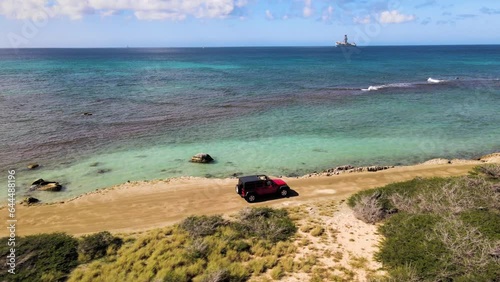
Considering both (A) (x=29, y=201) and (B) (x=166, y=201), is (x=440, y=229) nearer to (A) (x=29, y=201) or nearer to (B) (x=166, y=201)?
(B) (x=166, y=201)

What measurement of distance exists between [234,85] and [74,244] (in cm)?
7161

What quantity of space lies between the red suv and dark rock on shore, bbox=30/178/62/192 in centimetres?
1595

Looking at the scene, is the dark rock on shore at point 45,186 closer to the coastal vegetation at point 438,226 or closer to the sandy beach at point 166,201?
the sandy beach at point 166,201

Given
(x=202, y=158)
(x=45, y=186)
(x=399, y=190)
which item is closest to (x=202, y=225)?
(x=399, y=190)

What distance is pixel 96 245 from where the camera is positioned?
17328mm

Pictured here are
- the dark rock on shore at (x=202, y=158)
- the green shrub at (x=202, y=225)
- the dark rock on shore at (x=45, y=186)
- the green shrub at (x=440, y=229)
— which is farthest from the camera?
the dark rock on shore at (x=202, y=158)

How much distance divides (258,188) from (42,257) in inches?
548

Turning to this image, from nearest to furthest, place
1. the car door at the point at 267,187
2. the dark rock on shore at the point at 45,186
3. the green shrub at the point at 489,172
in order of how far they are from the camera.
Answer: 1. the car door at the point at 267,187
2. the green shrub at the point at 489,172
3. the dark rock on shore at the point at 45,186

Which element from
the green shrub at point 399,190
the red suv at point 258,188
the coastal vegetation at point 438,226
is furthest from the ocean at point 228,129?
the coastal vegetation at point 438,226

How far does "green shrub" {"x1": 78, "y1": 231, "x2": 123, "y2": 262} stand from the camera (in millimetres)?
16875

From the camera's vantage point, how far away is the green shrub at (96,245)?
1688cm

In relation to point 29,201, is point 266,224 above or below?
above

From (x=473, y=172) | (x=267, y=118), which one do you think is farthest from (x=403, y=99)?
(x=473, y=172)

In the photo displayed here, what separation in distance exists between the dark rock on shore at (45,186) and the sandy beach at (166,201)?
3282 millimetres
